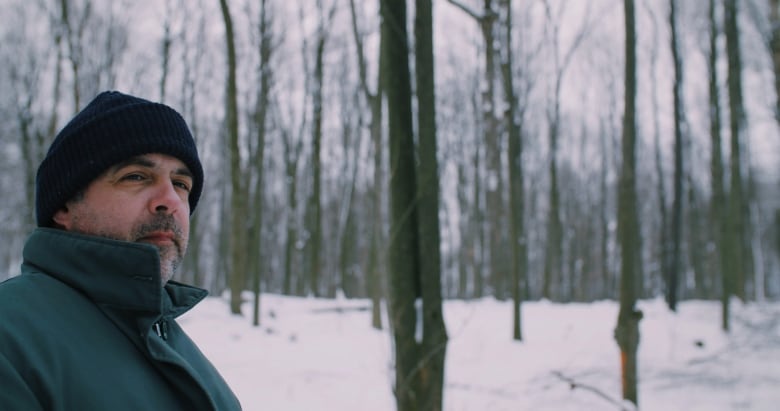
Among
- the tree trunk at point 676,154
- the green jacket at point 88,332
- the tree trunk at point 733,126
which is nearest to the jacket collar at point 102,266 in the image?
the green jacket at point 88,332

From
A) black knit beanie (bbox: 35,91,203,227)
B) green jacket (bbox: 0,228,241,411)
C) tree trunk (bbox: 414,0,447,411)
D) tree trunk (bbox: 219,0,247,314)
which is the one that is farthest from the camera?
tree trunk (bbox: 219,0,247,314)

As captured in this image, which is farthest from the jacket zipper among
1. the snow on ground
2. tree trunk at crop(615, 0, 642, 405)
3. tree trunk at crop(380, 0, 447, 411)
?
tree trunk at crop(615, 0, 642, 405)

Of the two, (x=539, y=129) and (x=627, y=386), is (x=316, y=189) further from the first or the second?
(x=539, y=129)

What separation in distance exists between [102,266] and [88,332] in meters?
0.17

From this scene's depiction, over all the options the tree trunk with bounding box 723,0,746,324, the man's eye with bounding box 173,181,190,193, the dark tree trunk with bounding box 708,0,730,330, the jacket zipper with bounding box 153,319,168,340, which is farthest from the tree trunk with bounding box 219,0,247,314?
the tree trunk with bounding box 723,0,746,324

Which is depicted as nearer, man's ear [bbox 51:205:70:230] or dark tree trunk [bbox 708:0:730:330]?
man's ear [bbox 51:205:70:230]

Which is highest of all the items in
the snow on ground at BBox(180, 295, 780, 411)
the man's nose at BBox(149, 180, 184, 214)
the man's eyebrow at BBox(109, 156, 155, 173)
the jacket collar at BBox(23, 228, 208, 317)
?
the man's eyebrow at BBox(109, 156, 155, 173)

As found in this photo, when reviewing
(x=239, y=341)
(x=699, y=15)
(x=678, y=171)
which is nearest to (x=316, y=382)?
(x=239, y=341)

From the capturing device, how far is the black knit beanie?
1416 millimetres

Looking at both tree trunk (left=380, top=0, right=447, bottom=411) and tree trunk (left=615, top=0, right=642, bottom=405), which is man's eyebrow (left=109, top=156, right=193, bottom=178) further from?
tree trunk (left=615, top=0, right=642, bottom=405)

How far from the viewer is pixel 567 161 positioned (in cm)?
4138

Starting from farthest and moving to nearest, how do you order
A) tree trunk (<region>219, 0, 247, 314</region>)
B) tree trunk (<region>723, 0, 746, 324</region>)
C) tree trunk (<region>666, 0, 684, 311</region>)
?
1. tree trunk (<region>723, 0, 746, 324</region>)
2. tree trunk (<region>666, 0, 684, 311</region>)
3. tree trunk (<region>219, 0, 247, 314</region>)

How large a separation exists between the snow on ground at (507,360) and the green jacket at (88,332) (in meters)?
2.66

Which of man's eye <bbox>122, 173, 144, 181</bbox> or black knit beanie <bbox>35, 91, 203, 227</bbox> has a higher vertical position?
black knit beanie <bbox>35, 91, 203, 227</bbox>
